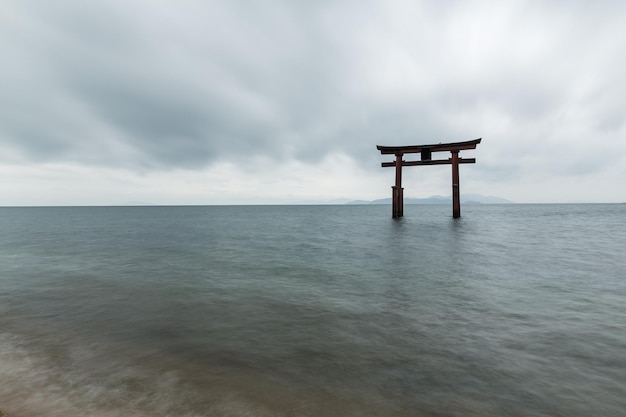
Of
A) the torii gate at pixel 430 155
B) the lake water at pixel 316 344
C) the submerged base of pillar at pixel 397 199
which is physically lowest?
the lake water at pixel 316 344

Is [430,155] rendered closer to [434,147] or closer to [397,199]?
[434,147]

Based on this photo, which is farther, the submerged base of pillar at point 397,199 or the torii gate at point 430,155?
the submerged base of pillar at point 397,199

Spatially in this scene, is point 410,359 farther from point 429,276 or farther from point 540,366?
point 429,276

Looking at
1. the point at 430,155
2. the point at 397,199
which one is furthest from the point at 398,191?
the point at 430,155

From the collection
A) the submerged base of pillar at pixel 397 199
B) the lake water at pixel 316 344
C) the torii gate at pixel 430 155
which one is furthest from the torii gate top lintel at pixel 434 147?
the lake water at pixel 316 344

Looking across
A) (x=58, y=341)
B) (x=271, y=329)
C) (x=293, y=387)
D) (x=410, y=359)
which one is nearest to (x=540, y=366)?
(x=410, y=359)

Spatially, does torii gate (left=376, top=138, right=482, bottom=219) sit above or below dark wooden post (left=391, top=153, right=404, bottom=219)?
above

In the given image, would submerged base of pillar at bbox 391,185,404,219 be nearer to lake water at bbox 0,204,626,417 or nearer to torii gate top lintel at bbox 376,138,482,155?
torii gate top lintel at bbox 376,138,482,155

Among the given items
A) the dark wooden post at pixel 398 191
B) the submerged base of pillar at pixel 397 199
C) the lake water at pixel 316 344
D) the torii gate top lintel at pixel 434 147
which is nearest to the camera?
the lake water at pixel 316 344

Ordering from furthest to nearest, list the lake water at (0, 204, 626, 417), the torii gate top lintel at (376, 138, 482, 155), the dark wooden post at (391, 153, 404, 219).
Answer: the dark wooden post at (391, 153, 404, 219)
the torii gate top lintel at (376, 138, 482, 155)
the lake water at (0, 204, 626, 417)

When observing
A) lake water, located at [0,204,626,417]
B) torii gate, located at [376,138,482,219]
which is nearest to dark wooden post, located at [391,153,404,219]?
torii gate, located at [376,138,482,219]

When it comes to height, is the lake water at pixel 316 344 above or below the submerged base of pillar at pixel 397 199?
below

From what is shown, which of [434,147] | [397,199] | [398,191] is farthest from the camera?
[397,199]

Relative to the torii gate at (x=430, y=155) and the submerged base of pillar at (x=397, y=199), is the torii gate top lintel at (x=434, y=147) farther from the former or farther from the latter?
the submerged base of pillar at (x=397, y=199)
